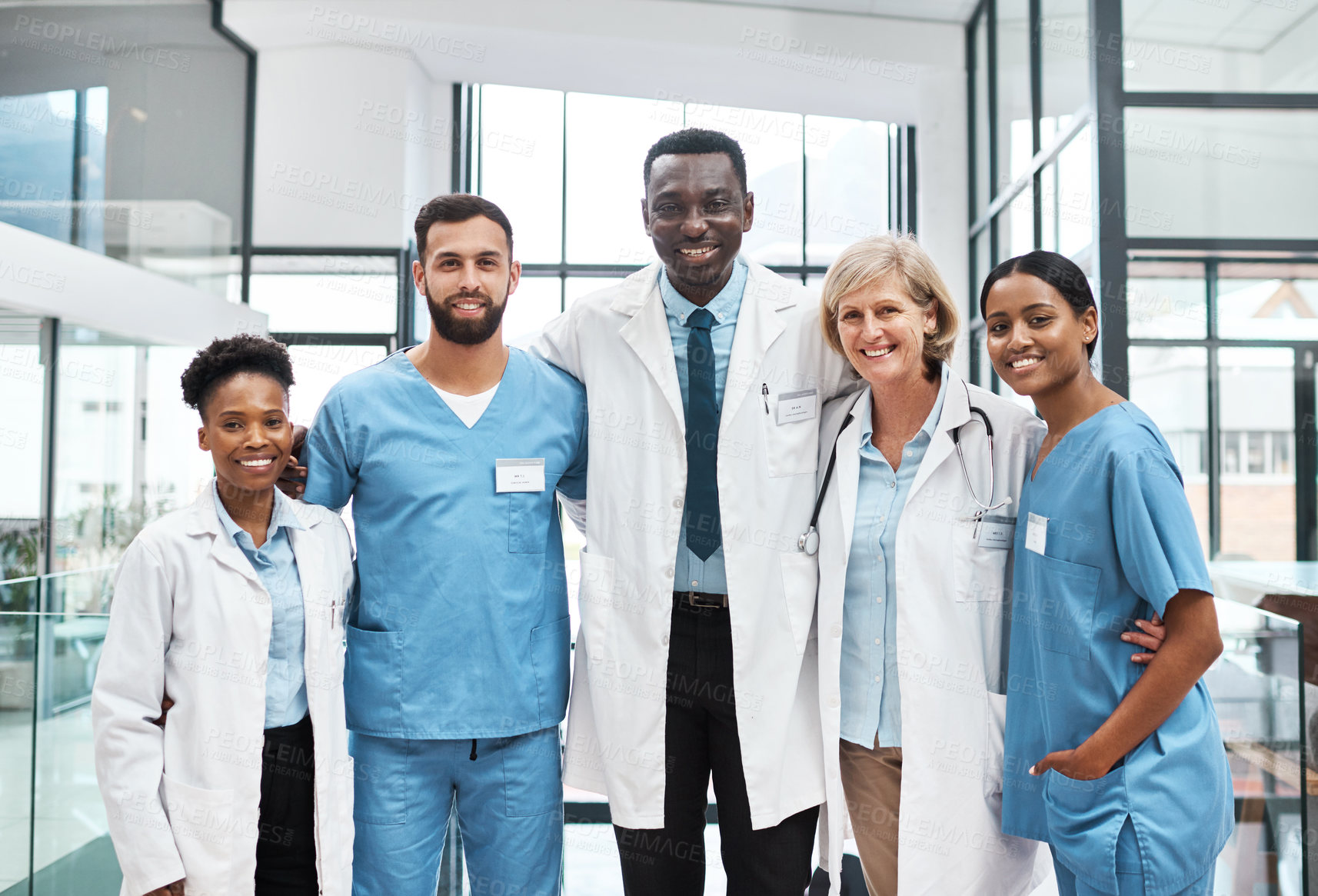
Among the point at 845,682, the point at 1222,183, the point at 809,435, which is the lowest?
the point at 845,682

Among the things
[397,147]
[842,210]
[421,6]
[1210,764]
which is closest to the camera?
[1210,764]

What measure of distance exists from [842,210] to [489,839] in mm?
8272

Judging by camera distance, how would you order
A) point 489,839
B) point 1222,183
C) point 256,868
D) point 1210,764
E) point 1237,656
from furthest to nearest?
1. point 1222,183
2. point 1237,656
3. point 489,839
4. point 256,868
5. point 1210,764

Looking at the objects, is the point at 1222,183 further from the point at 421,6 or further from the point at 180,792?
the point at 421,6

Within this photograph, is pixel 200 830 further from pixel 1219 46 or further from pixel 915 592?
pixel 1219 46

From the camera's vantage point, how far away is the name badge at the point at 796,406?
1.88 meters

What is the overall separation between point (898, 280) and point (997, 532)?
0.53m

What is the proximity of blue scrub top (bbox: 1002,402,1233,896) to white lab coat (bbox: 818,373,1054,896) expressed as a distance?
3.3 inches

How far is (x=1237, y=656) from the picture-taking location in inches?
88.0

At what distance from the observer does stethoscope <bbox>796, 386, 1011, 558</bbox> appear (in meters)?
1.73

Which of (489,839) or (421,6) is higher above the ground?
(421,6)

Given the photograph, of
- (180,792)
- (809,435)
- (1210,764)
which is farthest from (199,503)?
(1210,764)

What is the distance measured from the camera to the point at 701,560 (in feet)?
6.13

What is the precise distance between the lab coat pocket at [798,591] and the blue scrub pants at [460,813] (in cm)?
57
